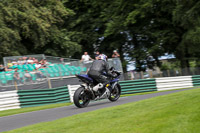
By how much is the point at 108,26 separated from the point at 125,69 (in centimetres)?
381

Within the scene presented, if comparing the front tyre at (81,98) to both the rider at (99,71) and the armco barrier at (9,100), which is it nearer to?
the rider at (99,71)

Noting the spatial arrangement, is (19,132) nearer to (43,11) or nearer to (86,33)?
(43,11)

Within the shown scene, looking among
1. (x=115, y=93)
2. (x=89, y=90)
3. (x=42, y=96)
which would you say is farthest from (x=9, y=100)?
(x=89, y=90)

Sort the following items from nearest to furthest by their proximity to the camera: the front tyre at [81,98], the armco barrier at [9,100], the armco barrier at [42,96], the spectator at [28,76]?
the front tyre at [81,98], the armco barrier at [9,100], the armco barrier at [42,96], the spectator at [28,76]

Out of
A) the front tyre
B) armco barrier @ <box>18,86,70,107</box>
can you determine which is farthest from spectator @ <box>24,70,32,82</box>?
the front tyre

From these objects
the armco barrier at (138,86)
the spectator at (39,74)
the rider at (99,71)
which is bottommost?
the armco barrier at (138,86)

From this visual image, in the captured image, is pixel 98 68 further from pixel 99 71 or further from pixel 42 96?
pixel 42 96

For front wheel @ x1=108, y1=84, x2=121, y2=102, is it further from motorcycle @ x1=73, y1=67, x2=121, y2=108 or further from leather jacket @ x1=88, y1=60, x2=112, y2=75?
leather jacket @ x1=88, y1=60, x2=112, y2=75

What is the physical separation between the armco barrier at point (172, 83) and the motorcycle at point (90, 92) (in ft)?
22.6

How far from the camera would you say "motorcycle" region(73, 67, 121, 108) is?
10.3 metres

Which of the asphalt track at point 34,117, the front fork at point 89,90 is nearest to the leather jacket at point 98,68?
the front fork at point 89,90

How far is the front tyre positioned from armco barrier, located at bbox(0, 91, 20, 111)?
4.74 metres

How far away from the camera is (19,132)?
6465mm

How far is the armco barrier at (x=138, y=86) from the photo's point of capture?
1734cm
